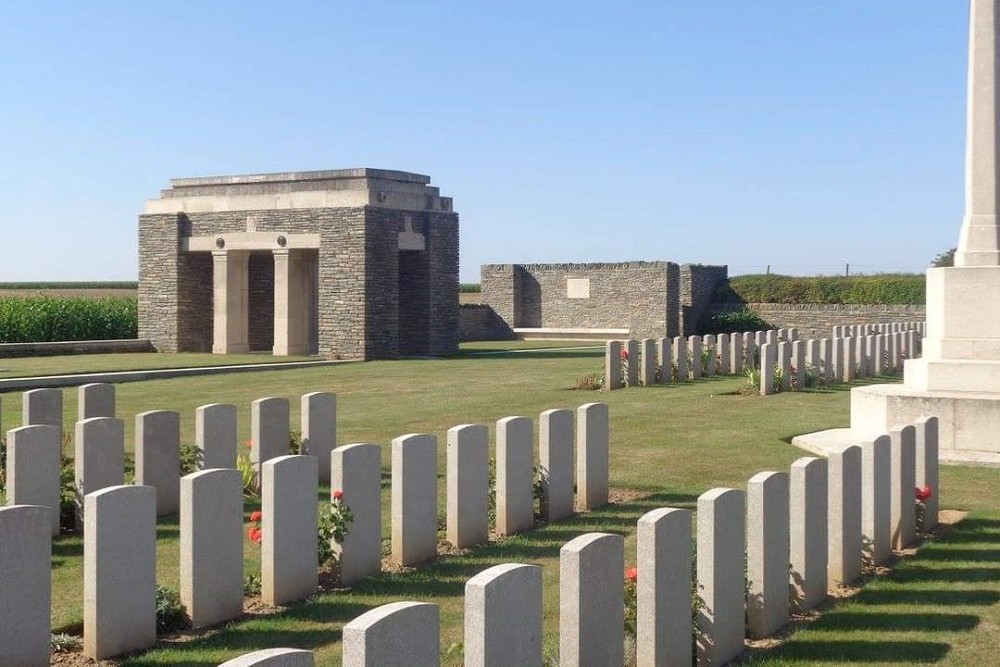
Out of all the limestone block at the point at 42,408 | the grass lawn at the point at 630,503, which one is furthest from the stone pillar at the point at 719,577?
the limestone block at the point at 42,408

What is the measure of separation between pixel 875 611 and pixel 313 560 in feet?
9.33

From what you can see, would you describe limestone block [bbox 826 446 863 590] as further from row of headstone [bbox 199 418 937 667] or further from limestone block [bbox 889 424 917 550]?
limestone block [bbox 889 424 917 550]

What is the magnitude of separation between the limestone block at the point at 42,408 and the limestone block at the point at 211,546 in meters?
4.39

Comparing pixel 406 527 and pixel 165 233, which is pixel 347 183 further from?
pixel 406 527

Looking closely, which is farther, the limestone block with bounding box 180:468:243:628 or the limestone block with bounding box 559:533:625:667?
the limestone block with bounding box 180:468:243:628

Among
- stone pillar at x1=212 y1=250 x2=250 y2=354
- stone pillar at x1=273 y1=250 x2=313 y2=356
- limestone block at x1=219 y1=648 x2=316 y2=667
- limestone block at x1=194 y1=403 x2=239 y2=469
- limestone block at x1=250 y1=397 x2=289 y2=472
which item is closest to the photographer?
limestone block at x1=219 y1=648 x2=316 y2=667

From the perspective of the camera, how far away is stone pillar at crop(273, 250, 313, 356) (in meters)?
26.0

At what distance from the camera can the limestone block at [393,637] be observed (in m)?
3.08

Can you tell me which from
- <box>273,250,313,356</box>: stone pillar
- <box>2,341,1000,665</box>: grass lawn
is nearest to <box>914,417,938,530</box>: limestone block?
<box>2,341,1000,665</box>: grass lawn

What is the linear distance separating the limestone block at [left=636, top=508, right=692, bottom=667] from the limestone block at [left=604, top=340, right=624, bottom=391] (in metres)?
12.8

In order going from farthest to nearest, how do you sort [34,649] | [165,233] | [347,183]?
[165,233]
[347,183]
[34,649]

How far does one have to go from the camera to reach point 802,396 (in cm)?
1628

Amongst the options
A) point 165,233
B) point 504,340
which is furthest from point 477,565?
point 504,340

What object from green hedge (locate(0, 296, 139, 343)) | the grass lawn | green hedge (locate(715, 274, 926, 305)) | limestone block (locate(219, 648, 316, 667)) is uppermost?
green hedge (locate(715, 274, 926, 305))
